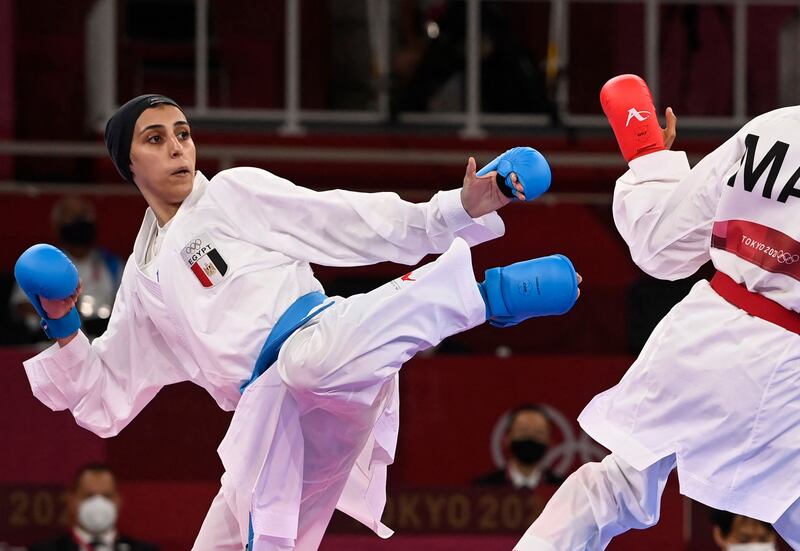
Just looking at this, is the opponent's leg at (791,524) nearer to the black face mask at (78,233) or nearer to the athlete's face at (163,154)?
the athlete's face at (163,154)

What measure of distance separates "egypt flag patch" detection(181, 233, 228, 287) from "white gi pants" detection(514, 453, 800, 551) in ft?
4.12

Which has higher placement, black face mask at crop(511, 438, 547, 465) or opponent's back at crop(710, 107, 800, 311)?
opponent's back at crop(710, 107, 800, 311)


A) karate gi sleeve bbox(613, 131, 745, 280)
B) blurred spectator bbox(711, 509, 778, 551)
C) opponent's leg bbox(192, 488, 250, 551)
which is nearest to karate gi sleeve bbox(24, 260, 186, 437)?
opponent's leg bbox(192, 488, 250, 551)

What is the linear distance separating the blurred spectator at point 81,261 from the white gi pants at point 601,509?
4.30 meters

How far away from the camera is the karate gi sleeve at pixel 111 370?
15.9 feet

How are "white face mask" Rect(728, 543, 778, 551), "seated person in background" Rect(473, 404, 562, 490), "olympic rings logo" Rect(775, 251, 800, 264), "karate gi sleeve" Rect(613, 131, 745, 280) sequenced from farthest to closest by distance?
"seated person in background" Rect(473, 404, 562, 490)
"white face mask" Rect(728, 543, 778, 551)
"karate gi sleeve" Rect(613, 131, 745, 280)
"olympic rings logo" Rect(775, 251, 800, 264)

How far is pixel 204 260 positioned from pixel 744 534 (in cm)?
308

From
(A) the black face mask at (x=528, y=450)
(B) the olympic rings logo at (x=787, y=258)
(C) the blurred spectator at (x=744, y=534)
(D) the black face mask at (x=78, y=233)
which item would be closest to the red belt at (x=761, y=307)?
(B) the olympic rings logo at (x=787, y=258)

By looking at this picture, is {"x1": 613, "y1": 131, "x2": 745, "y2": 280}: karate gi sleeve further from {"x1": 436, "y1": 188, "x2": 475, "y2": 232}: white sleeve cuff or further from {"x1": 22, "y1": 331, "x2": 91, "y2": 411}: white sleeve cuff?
{"x1": 22, "y1": 331, "x2": 91, "y2": 411}: white sleeve cuff

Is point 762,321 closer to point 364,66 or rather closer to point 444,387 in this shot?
point 444,387

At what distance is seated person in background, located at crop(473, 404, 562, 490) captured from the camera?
740 centimetres

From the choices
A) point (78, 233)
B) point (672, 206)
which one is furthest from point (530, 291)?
point (78, 233)

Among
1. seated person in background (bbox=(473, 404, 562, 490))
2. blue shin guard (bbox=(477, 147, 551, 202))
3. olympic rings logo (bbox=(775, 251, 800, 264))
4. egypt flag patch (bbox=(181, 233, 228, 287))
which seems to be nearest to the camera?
olympic rings logo (bbox=(775, 251, 800, 264))

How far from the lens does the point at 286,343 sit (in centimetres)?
442
